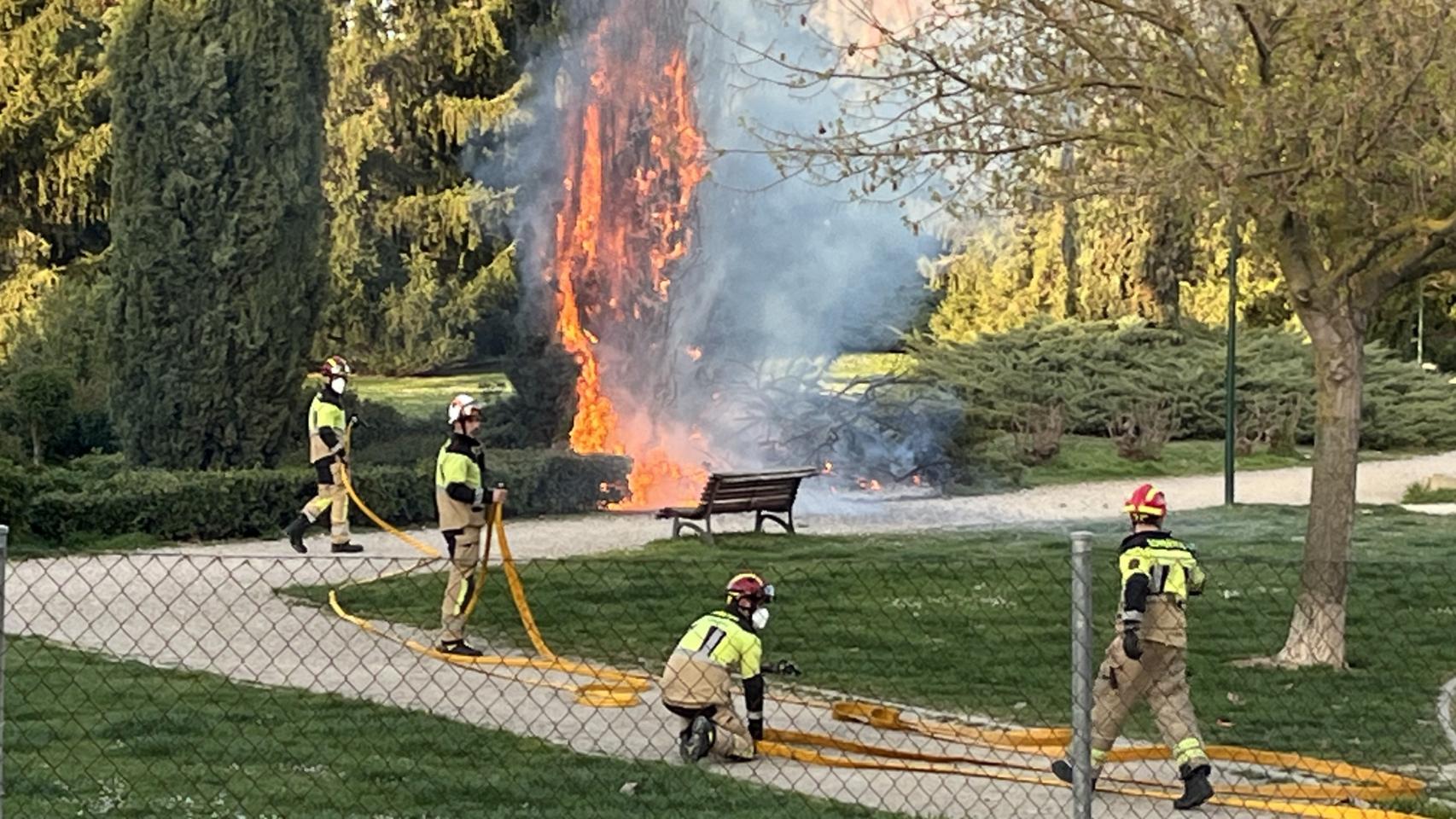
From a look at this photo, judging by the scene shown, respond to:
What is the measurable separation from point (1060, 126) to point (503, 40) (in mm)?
23101

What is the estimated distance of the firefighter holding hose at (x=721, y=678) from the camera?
8781 mm

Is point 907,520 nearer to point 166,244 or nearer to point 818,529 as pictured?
point 818,529

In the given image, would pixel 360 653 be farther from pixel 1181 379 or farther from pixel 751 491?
pixel 1181 379

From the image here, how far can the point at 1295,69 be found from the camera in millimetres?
11016

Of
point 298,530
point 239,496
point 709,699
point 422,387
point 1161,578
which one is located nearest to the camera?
point 1161,578

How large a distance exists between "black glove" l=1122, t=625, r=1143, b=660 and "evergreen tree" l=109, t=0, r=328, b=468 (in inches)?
601

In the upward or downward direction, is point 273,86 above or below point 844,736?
above

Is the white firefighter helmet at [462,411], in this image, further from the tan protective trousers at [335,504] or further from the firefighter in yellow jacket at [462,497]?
the tan protective trousers at [335,504]

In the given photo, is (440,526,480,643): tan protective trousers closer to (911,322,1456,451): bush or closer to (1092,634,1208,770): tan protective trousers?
(1092,634,1208,770): tan protective trousers

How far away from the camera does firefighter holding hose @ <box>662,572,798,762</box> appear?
878 centimetres

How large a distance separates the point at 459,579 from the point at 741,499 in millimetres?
7022

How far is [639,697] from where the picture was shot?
33.8ft

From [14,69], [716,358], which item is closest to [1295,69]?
[716,358]

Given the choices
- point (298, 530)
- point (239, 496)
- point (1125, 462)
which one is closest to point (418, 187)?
point (1125, 462)
